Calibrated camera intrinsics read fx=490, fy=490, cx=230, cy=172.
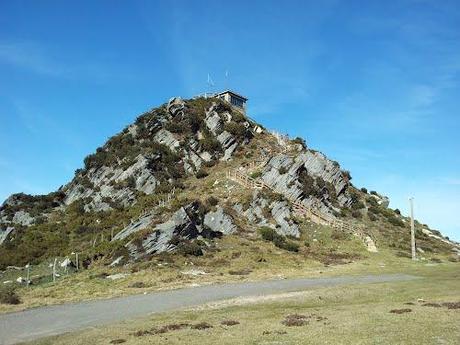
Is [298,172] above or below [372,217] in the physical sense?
above

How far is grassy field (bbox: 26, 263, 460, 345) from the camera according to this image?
1923cm

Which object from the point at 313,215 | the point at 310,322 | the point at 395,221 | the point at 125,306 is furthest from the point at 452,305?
the point at 395,221

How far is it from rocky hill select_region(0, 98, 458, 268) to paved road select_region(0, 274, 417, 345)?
15.1 metres

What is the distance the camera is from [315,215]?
73.4 meters

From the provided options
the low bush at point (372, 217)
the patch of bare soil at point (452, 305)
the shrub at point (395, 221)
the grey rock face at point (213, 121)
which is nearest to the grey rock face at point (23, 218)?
the grey rock face at point (213, 121)

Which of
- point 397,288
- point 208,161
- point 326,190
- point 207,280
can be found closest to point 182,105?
point 208,161

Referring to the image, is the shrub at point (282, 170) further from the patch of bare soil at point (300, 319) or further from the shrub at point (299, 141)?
the patch of bare soil at point (300, 319)

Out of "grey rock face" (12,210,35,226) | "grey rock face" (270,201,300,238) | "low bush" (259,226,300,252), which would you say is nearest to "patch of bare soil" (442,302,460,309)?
"low bush" (259,226,300,252)

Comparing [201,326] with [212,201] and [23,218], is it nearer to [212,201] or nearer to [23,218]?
[212,201]

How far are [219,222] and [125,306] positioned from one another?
106 feet

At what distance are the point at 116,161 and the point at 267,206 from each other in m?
33.1

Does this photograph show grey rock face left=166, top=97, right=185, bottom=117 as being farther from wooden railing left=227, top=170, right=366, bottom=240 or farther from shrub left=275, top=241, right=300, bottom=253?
shrub left=275, top=241, right=300, bottom=253

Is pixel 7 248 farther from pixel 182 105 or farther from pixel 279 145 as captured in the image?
pixel 279 145

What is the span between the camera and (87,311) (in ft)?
101
